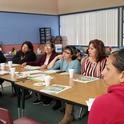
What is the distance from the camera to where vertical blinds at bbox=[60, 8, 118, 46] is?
6027 mm

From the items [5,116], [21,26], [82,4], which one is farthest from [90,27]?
[5,116]

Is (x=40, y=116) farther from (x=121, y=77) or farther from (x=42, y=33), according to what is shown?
(x=42, y=33)

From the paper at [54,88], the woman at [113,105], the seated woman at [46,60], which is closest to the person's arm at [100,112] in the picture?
the woman at [113,105]

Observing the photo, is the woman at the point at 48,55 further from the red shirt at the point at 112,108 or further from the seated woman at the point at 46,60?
the red shirt at the point at 112,108

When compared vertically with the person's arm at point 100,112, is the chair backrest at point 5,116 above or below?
below

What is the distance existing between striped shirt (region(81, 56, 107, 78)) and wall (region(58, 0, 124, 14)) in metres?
2.99

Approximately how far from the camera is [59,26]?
7.47 meters

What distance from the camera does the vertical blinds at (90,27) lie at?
6027 mm

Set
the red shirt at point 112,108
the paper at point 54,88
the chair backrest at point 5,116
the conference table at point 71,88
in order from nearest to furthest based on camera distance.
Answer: the red shirt at point 112,108 → the chair backrest at point 5,116 → the conference table at point 71,88 → the paper at point 54,88

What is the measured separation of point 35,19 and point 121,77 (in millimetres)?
5981

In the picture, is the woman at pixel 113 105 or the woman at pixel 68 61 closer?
the woman at pixel 113 105

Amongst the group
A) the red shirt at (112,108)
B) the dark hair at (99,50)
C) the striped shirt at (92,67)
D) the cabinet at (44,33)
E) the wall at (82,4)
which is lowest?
the striped shirt at (92,67)

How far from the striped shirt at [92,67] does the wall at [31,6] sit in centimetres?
363

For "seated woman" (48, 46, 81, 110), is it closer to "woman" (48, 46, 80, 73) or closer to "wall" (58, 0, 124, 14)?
"woman" (48, 46, 80, 73)
